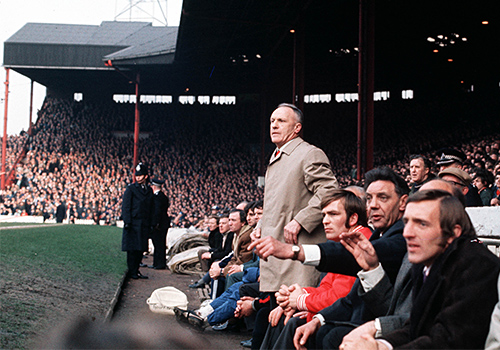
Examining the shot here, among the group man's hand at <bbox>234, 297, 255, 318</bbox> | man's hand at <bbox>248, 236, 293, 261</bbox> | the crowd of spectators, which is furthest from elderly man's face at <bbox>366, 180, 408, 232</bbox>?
the crowd of spectators

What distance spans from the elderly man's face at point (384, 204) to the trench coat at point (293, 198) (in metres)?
0.69

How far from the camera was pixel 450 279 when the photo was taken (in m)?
2.41

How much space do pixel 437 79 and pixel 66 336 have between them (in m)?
31.1

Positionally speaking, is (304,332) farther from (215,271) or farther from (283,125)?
(215,271)

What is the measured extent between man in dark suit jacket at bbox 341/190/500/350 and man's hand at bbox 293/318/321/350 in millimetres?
859

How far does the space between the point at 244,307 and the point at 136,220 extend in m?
5.72

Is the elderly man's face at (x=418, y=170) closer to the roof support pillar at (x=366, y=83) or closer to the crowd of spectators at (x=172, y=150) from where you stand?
the roof support pillar at (x=366, y=83)

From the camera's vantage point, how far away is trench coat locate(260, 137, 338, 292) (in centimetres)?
449

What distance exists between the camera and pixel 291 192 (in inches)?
181

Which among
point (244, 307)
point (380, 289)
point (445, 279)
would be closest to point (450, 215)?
point (445, 279)

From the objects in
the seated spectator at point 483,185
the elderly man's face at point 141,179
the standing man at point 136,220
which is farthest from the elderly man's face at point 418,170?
the elderly man's face at point 141,179

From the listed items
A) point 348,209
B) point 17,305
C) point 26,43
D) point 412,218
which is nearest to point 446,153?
point 348,209

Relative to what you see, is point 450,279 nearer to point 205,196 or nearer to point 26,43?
point 205,196

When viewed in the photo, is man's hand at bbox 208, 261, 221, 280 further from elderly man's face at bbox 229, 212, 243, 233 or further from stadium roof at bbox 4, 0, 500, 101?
stadium roof at bbox 4, 0, 500, 101
